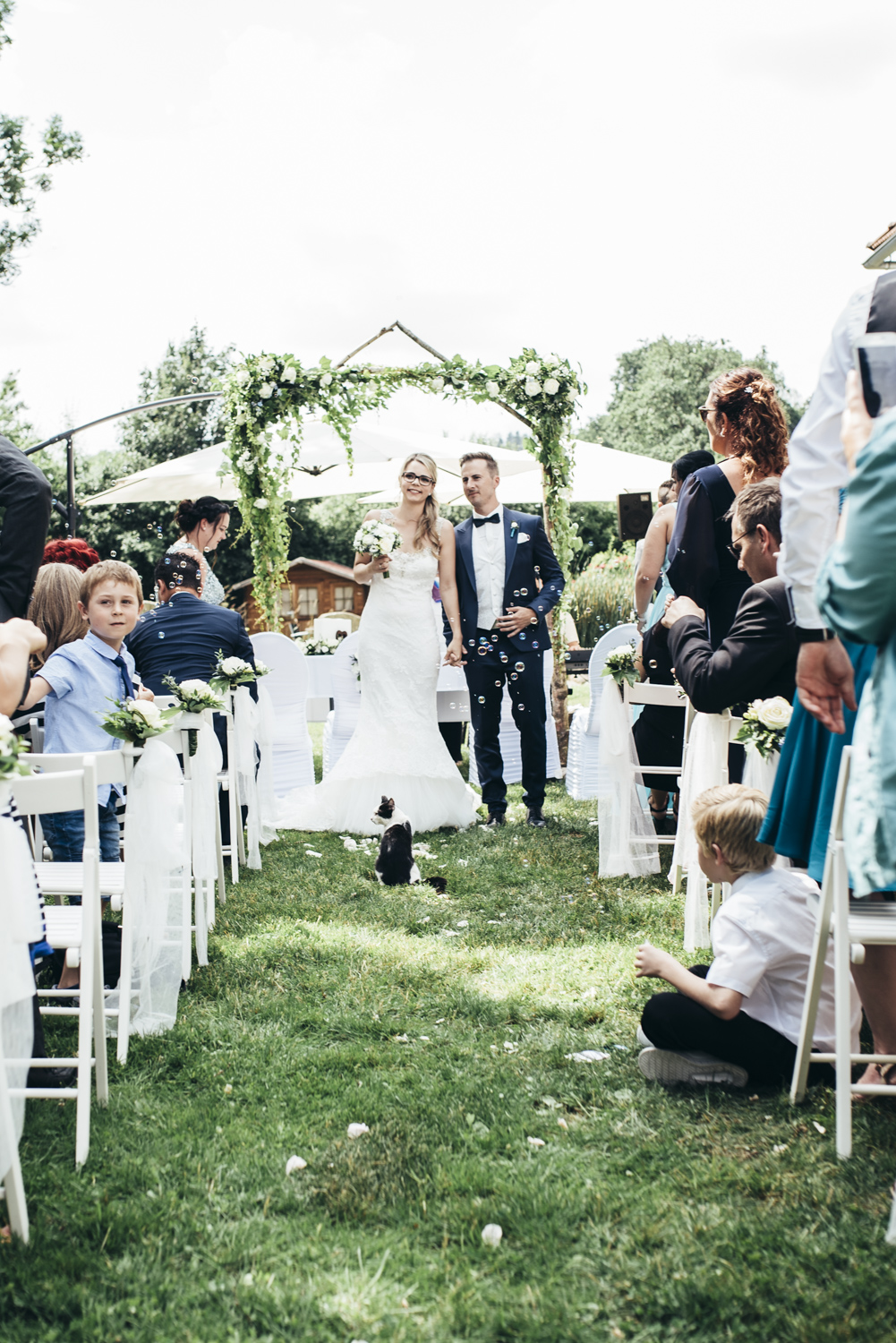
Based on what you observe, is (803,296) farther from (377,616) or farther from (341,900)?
(341,900)

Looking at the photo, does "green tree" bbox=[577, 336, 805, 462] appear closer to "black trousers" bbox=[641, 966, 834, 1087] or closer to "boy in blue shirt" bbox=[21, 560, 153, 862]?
"boy in blue shirt" bbox=[21, 560, 153, 862]

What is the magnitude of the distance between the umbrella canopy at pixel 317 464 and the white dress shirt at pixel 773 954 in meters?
7.92

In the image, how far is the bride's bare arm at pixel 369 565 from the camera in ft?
22.9

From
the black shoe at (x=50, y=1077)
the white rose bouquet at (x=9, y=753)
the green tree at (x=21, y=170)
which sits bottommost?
the black shoe at (x=50, y=1077)

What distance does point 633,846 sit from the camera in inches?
210

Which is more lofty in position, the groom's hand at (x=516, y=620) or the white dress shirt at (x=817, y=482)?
the white dress shirt at (x=817, y=482)

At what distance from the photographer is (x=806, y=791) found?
267cm

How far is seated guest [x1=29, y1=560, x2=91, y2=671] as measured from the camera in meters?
4.12

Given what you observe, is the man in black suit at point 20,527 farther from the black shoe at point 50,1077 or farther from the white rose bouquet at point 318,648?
the white rose bouquet at point 318,648

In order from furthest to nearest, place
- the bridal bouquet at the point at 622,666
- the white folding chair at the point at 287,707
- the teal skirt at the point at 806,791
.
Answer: the white folding chair at the point at 287,707, the bridal bouquet at the point at 622,666, the teal skirt at the point at 806,791

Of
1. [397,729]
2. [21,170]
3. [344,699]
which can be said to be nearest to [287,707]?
[344,699]

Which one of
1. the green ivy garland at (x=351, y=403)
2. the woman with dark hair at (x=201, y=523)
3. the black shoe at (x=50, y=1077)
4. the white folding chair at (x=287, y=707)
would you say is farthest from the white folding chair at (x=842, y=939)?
the green ivy garland at (x=351, y=403)

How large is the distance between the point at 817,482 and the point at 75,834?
288 centimetres

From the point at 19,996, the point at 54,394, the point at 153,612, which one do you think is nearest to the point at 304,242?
the point at 153,612
